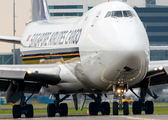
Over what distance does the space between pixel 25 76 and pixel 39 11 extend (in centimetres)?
1361

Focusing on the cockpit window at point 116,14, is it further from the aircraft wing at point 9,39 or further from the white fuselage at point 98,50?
the aircraft wing at point 9,39

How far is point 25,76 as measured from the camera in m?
26.6

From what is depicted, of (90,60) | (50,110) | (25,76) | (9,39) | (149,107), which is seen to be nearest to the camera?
(90,60)

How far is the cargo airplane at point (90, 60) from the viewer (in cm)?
2223

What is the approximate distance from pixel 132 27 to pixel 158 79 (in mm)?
7556

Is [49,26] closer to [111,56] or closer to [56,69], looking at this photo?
[56,69]

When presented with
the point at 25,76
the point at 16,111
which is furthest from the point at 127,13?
the point at 16,111

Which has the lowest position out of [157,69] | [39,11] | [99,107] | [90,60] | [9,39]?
[99,107]

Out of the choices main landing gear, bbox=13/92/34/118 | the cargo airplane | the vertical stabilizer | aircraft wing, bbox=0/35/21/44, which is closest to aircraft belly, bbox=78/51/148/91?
the cargo airplane

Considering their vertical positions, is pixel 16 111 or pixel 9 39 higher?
pixel 9 39

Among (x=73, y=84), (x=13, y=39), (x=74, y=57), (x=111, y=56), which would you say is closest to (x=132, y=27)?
(x=111, y=56)

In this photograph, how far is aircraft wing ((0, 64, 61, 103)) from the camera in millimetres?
26203

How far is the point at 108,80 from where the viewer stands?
23.5 meters

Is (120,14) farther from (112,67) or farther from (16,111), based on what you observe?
(16,111)
